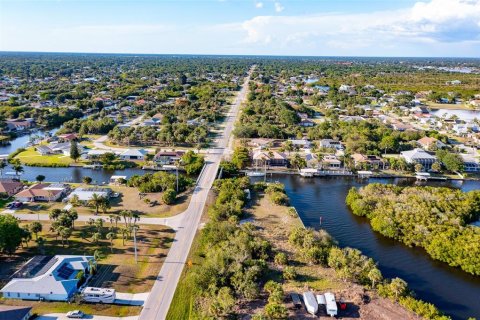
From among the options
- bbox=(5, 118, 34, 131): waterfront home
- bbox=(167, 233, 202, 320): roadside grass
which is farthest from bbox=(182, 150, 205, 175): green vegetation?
bbox=(5, 118, 34, 131): waterfront home

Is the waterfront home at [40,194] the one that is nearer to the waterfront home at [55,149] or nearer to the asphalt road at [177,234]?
the asphalt road at [177,234]

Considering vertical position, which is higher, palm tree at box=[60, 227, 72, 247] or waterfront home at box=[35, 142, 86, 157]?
waterfront home at box=[35, 142, 86, 157]

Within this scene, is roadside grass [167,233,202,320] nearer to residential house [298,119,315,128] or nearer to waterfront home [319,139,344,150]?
waterfront home [319,139,344,150]

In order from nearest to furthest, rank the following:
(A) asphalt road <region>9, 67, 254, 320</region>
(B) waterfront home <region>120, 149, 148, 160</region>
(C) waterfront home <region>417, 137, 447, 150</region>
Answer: (A) asphalt road <region>9, 67, 254, 320</region> → (B) waterfront home <region>120, 149, 148, 160</region> → (C) waterfront home <region>417, 137, 447, 150</region>

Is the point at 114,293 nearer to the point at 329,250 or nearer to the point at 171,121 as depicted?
the point at 329,250

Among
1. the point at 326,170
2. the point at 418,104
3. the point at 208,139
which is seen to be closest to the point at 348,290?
the point at 326,170

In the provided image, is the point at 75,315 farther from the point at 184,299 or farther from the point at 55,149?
the point at 55,149

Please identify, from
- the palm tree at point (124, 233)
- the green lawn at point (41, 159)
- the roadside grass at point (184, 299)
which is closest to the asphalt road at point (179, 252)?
the roadside grass at point (184, 299)
